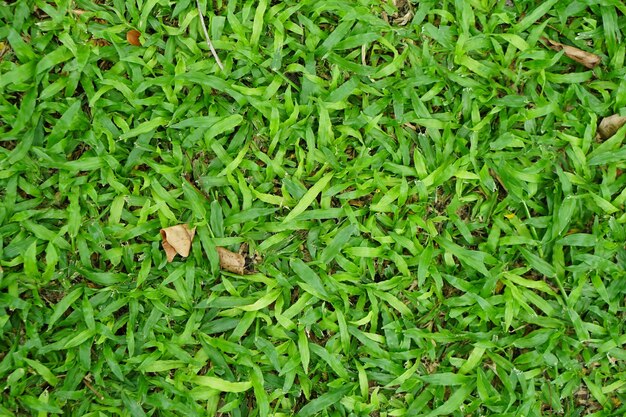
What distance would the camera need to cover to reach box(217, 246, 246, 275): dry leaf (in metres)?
3.05

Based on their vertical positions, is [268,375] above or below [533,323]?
below

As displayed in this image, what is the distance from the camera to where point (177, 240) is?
300cm

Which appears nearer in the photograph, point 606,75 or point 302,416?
point 302,416

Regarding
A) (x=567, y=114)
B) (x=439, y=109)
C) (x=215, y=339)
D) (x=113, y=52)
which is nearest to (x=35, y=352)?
(x=215, y=339)

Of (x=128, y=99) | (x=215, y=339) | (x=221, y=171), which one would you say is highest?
(x=128, y=99)

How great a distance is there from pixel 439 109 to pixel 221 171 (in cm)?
117

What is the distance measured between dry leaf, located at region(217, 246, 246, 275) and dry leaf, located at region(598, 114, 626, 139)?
1.93 meters

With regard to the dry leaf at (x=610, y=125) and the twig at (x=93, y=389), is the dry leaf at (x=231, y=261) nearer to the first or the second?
the twig at (x=93, y=389)

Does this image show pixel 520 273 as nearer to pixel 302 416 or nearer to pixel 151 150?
pixel 302 416

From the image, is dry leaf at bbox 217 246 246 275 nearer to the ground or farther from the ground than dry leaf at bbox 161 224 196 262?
nearer to the ground

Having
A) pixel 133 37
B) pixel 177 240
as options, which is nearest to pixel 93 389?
pixel 177 240

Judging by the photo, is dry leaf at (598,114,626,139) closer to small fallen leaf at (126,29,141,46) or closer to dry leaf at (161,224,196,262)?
dry leaf at (161,224,196,262)

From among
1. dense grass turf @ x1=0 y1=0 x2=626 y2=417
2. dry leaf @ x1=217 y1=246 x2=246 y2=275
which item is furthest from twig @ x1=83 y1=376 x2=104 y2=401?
dry leaf @ x1=217 y1=246 x2=246 y2=275

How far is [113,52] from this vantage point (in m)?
3.14
